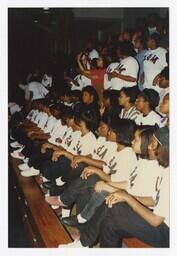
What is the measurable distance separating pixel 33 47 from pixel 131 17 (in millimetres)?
544

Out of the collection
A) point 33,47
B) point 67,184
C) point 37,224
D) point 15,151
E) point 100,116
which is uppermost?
point 33,47

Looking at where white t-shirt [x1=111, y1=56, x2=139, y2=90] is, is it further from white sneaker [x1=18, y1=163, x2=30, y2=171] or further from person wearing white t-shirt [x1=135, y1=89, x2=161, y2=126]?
white sneaker [x1=18, y1=163, x2=30, y2=171]

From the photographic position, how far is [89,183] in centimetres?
241

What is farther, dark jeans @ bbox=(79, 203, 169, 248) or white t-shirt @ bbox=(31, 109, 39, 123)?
white t-shirt @ bbox=(31, 109, 39, 123)

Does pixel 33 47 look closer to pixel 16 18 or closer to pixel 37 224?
pixel 16 18

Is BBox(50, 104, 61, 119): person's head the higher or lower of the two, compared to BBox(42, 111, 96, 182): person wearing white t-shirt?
higher

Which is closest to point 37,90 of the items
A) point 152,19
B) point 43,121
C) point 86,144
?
point 43,121

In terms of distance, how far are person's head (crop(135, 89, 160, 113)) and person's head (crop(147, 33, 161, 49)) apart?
0.78 feet

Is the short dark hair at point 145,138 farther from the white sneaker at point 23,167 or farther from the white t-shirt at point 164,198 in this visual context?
the white sneaker at point 23,167

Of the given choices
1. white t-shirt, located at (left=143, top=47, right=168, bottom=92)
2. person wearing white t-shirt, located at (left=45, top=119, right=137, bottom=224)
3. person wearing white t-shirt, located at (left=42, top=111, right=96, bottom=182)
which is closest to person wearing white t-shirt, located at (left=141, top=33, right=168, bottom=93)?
white t-shirt, located at (left=143, top=47, right=168, bottom=92)

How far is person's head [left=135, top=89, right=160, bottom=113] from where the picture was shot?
2368mm

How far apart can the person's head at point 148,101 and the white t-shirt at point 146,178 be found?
0.27 m

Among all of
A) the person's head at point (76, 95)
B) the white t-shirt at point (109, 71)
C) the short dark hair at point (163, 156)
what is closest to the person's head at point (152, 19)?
the white t-shirt at point (109, 71)
